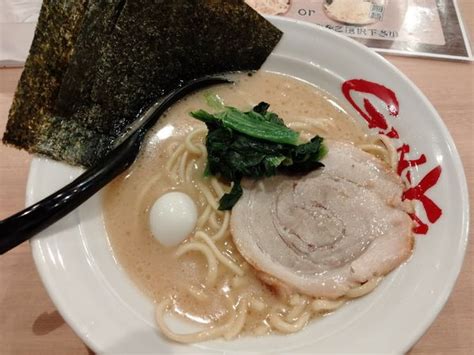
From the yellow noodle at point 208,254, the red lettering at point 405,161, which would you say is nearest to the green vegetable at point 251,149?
the yellow noodle at point 208,254

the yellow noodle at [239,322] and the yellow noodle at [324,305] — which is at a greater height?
the yellow noodle at [324,305]

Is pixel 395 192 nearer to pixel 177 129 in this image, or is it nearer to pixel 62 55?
pixel 177 129

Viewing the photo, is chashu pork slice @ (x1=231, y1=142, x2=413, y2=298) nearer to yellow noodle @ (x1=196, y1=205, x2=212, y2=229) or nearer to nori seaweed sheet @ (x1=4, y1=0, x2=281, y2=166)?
yellow noodle @ (x1=196, y1=205, x2=212, y2=229)

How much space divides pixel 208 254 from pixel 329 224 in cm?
35

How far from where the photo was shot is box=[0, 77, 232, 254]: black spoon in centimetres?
104

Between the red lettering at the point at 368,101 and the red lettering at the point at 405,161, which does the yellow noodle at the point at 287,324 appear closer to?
the red lettering at the point at 405,161

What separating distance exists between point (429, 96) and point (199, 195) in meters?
1.02

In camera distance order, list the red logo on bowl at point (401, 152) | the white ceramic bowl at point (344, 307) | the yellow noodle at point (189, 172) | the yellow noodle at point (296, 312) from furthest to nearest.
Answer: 1. the yellow noodle at point (189, 172)
2. the red logo on bowl at point (401, 152)
3. the yellow noodle at point (296, 312)
4. the white ceramic bowl at point (344, 307)

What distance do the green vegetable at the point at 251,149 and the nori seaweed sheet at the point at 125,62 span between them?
0.26m

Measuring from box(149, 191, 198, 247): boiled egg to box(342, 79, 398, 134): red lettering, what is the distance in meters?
0.65

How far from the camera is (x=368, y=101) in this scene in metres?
1.46

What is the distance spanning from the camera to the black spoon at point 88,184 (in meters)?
1.04

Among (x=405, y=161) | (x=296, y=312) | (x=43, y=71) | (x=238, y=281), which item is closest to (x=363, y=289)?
(x=296, y=312)

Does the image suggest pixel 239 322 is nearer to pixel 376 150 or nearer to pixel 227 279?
pixel 227 279
